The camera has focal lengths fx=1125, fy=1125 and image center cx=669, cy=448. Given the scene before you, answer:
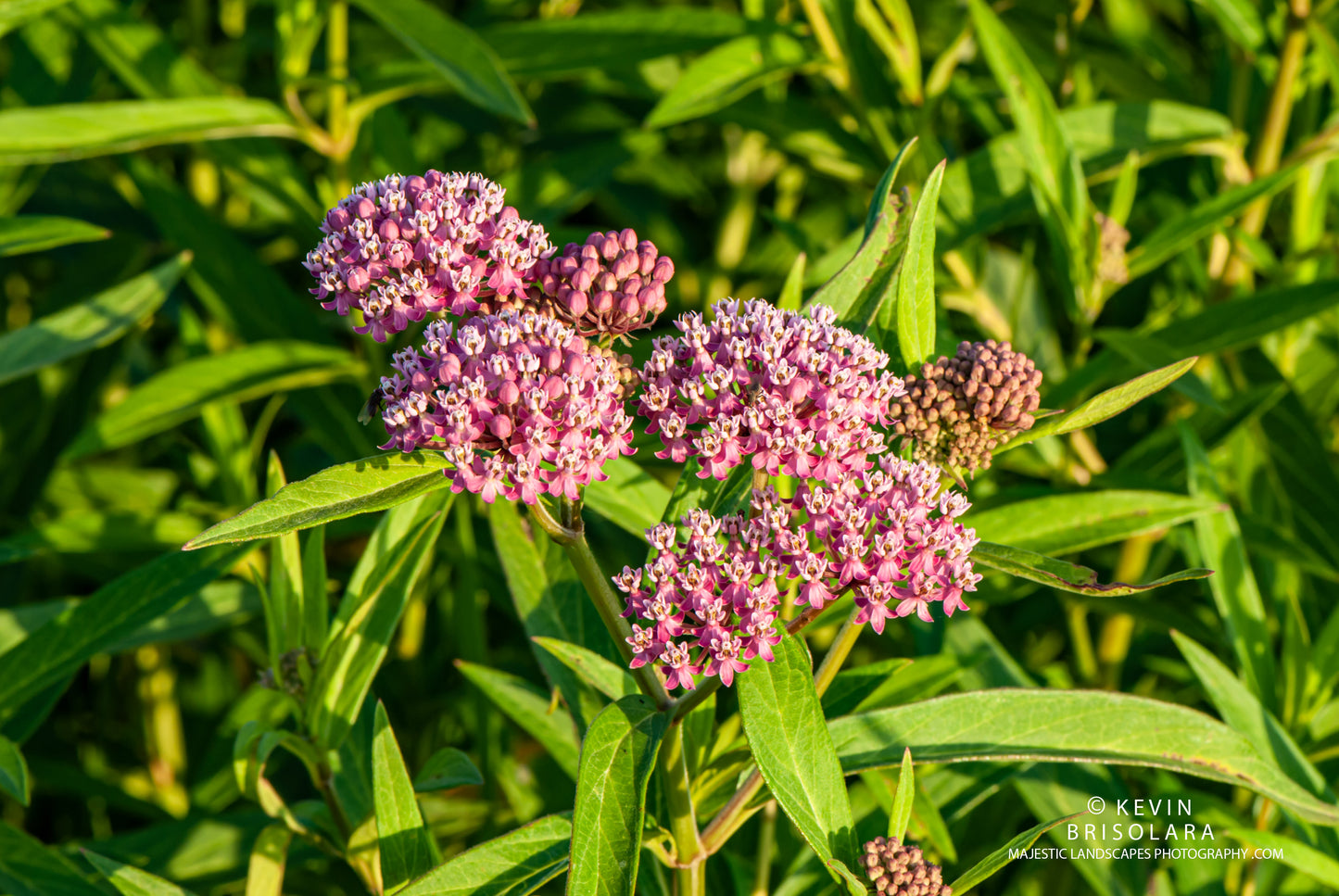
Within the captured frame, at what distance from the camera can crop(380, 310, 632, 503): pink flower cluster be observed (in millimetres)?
1580

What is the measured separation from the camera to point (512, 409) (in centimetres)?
162

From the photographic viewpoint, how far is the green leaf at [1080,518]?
94.0 inches

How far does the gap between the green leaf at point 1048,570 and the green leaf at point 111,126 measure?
2.44 metres

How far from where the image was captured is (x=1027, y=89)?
286 cm

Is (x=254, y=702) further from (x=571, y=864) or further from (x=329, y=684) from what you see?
(x=571, y=864)

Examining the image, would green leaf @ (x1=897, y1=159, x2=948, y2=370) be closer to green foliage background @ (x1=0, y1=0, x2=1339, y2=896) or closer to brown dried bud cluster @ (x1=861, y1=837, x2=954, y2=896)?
green foliage background @ (x1=0, y1=0, x2=1339, y2=896)

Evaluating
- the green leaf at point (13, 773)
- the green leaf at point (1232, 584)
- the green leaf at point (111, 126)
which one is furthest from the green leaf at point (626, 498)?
the green leaf at point (111, 126)

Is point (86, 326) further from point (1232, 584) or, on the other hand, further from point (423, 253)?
point (1232, 584)

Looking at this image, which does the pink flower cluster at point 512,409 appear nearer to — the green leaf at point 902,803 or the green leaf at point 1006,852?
the green leaf at point 902,803

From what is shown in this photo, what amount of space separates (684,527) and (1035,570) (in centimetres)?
54

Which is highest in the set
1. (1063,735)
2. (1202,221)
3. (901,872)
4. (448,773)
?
(1202,221)

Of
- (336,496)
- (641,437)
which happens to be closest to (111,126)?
(641,437)

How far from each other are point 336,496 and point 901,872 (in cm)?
99

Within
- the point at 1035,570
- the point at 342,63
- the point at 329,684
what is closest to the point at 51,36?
the point at 342,63
